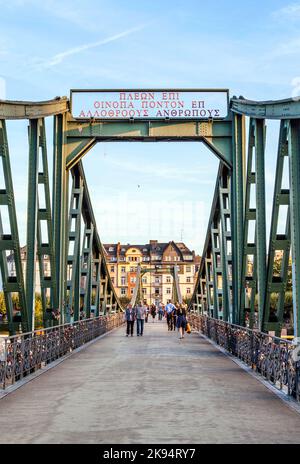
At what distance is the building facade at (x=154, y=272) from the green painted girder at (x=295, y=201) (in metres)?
120

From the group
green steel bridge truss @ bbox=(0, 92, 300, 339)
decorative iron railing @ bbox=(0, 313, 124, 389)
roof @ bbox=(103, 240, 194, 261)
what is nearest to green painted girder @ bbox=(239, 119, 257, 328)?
green steel bridge truss @ bbox=(0, 92, 300, 339)

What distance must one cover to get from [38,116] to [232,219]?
733 centimetres

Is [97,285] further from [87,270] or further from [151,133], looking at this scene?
[151,133]

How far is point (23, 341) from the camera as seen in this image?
14281 millimetres

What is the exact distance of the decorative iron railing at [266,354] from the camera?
11258 mm

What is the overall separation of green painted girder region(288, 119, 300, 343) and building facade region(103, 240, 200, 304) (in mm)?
120098

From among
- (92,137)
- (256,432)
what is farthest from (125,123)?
(256,432)

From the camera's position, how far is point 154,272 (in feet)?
450

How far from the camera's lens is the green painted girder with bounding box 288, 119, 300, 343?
13609 mm

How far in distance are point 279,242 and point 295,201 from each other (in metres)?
1.84

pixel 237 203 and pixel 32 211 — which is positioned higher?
pixel 237 203

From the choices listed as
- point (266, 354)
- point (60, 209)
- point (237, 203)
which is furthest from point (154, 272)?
point (266, 354)

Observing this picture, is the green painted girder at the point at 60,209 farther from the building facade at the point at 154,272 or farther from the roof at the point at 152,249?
the roof at the point at 152,249
